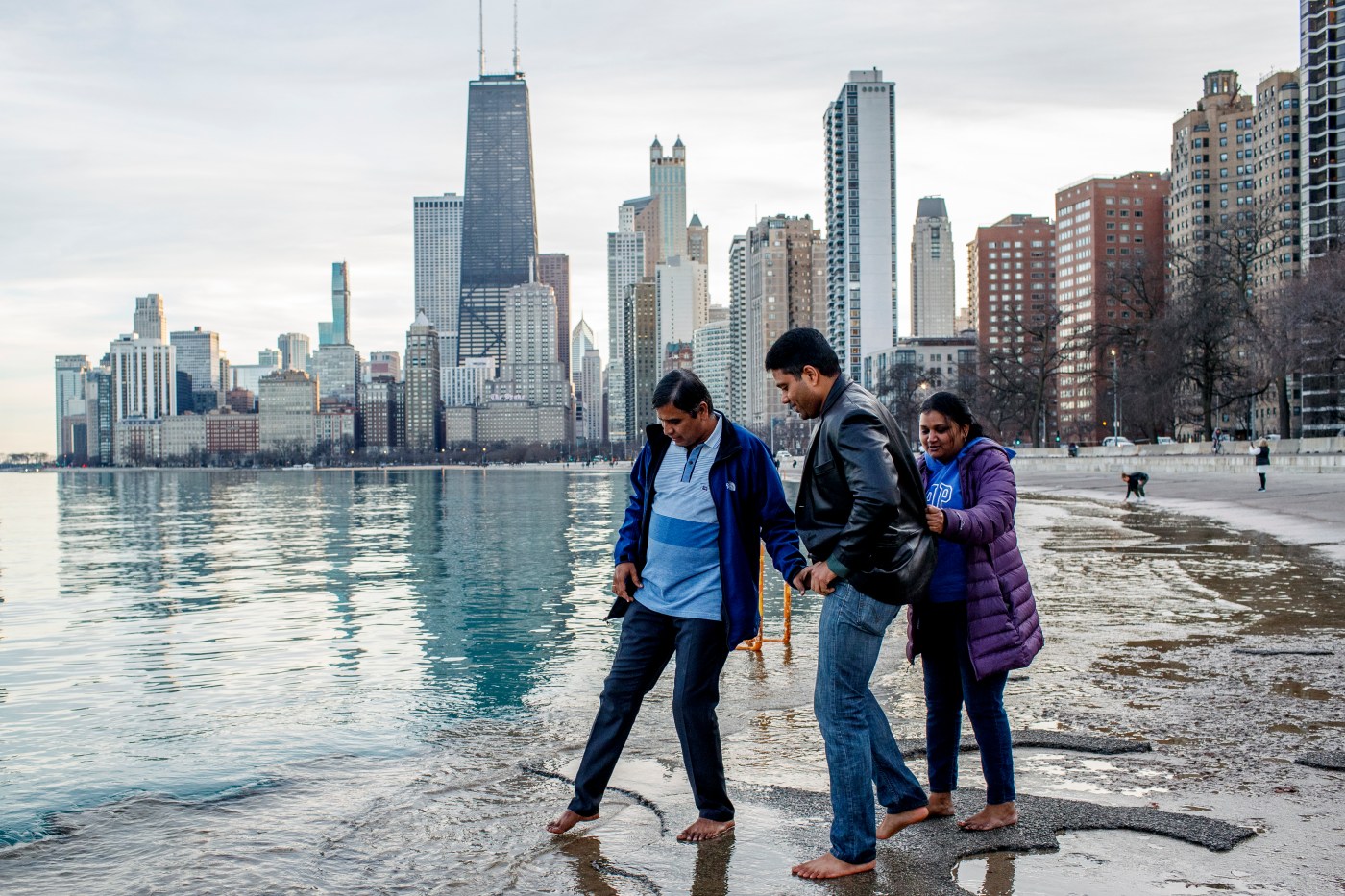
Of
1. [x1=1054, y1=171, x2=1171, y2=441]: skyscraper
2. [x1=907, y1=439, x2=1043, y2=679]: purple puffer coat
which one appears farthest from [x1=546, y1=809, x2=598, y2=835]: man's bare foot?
[x1=1054, y1=171, x2=1171, y2=441]: skyscraper

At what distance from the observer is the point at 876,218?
192 meters

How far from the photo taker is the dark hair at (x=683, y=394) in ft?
15.4

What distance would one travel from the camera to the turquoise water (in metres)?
7.37

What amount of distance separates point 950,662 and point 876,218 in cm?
19436

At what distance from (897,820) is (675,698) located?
40.2 inches

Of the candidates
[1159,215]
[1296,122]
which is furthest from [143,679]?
[1159,215]

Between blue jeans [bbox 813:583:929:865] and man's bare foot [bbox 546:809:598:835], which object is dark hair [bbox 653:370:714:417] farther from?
man's bare foot [bbox 546:809:598:835]

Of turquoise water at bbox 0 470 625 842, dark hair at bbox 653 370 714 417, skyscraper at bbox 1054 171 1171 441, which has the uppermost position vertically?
skyscraper at bbox 1054 171 1171 441

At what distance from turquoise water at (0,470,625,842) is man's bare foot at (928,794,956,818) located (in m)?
3.52

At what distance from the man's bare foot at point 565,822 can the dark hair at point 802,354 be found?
83.1 inches

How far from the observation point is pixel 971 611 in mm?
4672

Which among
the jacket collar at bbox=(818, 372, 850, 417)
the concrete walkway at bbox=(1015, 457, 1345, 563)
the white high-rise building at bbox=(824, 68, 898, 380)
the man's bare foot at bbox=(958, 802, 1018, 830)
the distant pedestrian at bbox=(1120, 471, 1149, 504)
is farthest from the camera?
the white high-rise building at bbox=(824, 68, 898, 380)

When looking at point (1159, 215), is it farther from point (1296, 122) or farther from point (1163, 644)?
point (1163, 644)

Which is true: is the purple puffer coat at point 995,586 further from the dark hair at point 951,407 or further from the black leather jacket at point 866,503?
the black leather jacket at point 866,503
